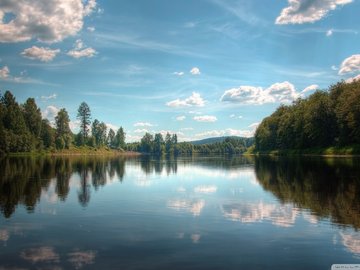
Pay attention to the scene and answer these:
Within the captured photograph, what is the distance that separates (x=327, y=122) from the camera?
118 metres

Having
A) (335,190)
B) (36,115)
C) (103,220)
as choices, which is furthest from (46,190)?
(36,115)

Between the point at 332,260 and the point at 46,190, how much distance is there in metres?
26.9

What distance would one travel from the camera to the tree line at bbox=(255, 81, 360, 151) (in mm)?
98662

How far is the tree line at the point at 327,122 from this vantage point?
9866cm

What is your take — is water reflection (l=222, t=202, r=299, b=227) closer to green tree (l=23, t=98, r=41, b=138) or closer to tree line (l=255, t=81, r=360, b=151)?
tree line (l=255, t=81, r=360, b=151)

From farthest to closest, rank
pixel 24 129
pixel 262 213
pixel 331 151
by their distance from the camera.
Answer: pixel 24 129
pixel 331 151
pixel 262 213

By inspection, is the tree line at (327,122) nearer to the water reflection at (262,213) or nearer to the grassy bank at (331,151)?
the grassy bank at (331,151)

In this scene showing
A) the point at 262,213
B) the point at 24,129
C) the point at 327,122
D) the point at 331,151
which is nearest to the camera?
the point at 262,213

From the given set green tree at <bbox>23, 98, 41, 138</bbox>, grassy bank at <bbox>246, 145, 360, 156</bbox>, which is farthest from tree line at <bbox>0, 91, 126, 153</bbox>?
grassy bank at <bbox>246, 145, 360, 156</bbox>

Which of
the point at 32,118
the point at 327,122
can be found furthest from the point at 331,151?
the point at 32,118

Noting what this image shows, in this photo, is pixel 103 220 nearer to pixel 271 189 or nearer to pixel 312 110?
pixel 271 189

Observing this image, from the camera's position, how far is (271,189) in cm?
3431

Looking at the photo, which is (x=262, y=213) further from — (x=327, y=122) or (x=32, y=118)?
(x=32, y=118)

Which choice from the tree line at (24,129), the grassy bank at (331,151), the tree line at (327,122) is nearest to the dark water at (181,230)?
the grassy bank at (331,151)
